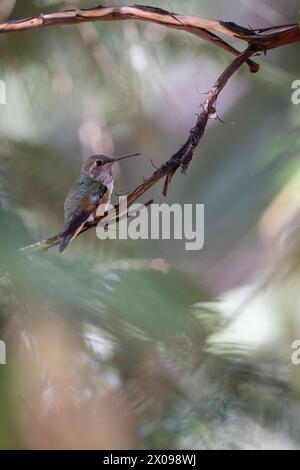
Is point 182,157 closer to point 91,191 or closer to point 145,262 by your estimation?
point 145,262

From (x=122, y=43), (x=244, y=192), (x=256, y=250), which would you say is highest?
(x=122, y=43)

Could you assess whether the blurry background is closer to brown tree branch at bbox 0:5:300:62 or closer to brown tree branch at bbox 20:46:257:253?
brown tree branch at bbox 20:46:257:253

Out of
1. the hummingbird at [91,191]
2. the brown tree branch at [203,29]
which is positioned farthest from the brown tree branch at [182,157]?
the hummingbird at [91,191]

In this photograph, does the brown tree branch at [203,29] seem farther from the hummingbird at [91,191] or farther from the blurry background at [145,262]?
the hummingbird at [91,191]

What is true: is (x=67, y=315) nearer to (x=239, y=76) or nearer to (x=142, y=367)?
(x=142, y=367)

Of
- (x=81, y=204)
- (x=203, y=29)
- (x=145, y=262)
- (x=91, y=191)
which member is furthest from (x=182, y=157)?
(x=91, y=191)
